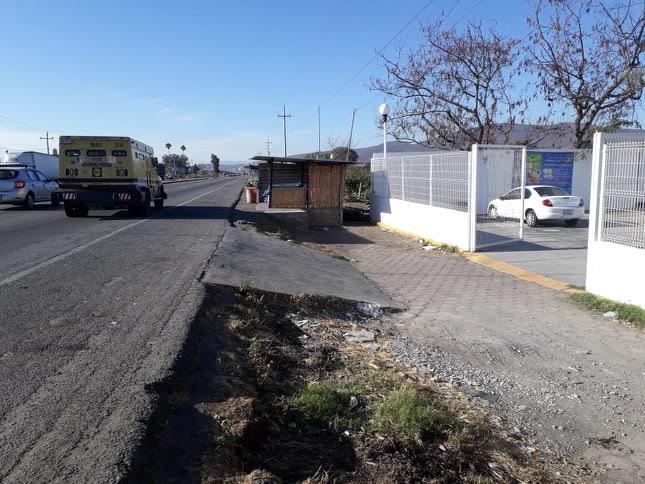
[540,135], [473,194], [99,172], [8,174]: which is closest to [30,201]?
[8,174]

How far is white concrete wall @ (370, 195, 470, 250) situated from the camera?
13.9m

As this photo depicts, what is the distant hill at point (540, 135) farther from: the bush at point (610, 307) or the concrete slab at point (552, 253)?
the bush at point (610, 307)

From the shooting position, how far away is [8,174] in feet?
72.3

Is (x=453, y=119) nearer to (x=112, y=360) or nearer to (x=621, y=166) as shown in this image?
(x=621, y=166)

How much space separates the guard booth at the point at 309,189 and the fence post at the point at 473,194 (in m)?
8.24

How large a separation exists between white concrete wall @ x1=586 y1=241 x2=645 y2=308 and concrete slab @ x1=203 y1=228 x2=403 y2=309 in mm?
3070

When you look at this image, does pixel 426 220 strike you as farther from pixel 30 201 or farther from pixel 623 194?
pixel 30 201

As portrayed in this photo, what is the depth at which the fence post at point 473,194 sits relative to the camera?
507 inches

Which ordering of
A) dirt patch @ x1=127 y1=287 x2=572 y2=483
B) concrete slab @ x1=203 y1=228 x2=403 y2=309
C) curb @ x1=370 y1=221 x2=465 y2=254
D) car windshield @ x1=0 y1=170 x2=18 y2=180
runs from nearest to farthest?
1. dirt patch @ x1=127 y1=287 x2=572 y2=483
2. concrete slab @ x1=203 y1=228 x2=403 y2=309
3. curb @ x1=370 y1=221 x2=465 y2=254
4. car windshield @ x1=0 y1=170 x2=18 y2=180

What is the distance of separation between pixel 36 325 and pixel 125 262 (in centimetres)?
357

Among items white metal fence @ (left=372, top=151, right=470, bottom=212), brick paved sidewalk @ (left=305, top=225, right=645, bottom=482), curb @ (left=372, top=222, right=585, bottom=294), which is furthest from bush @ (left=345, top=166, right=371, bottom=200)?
brick paved sidewalk @ (left=305, top=225, right=645, bottom=482)

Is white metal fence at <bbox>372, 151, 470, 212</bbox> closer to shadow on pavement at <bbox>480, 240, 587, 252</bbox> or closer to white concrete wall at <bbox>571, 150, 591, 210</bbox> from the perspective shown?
shadow on pavement at <bbox>480, 240, 587, 252</bbox>

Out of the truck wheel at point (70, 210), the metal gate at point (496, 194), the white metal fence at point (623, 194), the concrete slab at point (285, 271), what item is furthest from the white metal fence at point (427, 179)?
the truck wheel at point (70, 210)

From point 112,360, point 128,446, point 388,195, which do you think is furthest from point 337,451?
point 388,195
